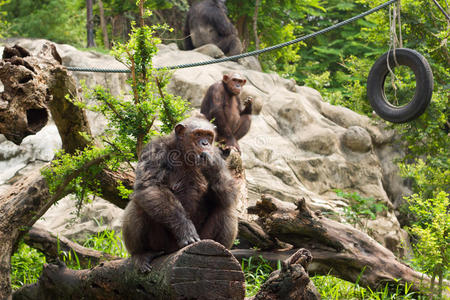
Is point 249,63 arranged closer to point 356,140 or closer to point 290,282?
point 356,140

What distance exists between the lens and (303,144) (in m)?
11.5

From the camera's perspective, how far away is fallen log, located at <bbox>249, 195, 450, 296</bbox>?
5.78m

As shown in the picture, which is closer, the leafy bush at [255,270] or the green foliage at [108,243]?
the leafy bush at [255,270]

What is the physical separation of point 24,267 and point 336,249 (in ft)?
13.0

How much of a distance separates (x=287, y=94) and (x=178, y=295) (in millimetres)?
10017

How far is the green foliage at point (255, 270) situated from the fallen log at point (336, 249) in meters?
0.42

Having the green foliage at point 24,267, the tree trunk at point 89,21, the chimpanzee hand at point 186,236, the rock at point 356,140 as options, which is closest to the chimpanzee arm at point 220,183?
the chimpanzee hand at point 186,236

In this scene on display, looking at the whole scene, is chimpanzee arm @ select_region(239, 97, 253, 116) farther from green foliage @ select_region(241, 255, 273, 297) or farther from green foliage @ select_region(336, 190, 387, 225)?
green foliage @ select_region(241, 255, 273, 297)

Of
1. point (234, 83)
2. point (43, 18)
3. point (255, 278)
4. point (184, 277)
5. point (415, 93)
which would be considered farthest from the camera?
point (43, 18)

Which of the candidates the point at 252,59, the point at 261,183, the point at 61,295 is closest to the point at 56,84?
the point at 61,295

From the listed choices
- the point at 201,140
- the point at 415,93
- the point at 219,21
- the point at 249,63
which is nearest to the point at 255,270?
the point at 201,140

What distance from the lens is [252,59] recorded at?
15.0m

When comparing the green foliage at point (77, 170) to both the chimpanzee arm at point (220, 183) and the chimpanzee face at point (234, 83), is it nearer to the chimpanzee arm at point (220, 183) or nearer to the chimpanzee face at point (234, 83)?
the chimpanzee arm at point (220, 183)

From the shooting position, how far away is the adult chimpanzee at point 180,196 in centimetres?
388
